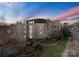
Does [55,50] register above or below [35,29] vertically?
below

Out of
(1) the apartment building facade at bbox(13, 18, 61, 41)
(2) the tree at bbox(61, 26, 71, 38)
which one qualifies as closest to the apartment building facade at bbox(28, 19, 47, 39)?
(1) the apartment building facade at bbox(13, 18, 61, 41)

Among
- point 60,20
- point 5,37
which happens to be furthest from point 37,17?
point 5,37

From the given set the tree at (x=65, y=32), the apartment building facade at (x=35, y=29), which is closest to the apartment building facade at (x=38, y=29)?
the apartment building facade at (x=35, y=29)

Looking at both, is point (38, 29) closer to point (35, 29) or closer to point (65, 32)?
point (35, 29)

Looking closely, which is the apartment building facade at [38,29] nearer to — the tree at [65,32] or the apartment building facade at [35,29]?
the apartment building facade at [35,29]

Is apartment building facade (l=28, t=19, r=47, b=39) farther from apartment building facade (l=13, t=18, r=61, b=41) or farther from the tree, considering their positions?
the tree

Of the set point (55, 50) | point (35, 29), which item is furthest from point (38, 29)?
point (55, 50)

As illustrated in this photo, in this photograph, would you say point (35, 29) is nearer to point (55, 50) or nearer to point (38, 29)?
point (38, 29)

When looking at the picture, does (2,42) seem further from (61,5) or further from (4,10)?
(61,5)
